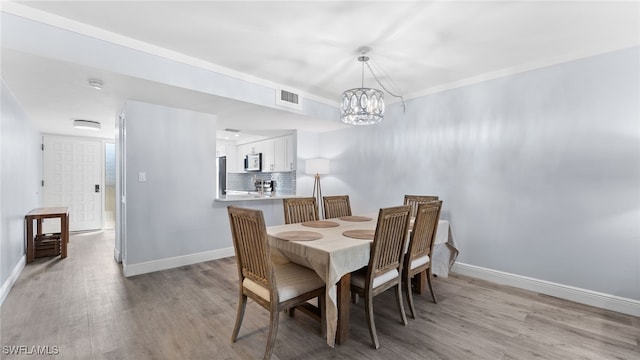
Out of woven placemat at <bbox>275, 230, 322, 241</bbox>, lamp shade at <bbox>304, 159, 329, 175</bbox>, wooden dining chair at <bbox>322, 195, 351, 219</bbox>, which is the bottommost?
woven placemat at <bbox>275, 230, 322, 241</bbox>

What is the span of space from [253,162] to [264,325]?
479 centimetres

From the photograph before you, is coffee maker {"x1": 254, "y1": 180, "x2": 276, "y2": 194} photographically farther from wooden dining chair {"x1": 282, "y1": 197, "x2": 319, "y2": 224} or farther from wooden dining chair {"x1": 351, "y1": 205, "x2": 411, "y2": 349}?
wooden dining chair {"x1": 351, "y1": 205, "x2": 411, "y2": 349}

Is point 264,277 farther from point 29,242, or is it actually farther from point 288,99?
point 29,242

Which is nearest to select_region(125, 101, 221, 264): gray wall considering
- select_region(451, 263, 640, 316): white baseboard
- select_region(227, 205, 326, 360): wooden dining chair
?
select_region(227, 205, 326, 360): wooden dining chair

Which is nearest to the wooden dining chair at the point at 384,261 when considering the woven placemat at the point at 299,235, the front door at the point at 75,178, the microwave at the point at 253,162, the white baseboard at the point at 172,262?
the woven placemat at the point at 299,235

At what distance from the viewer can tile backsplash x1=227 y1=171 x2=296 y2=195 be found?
5.90m

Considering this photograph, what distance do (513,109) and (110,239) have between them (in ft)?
22.6

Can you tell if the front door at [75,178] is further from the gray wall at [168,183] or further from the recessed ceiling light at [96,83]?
the recessed ceiling light at [96,83]

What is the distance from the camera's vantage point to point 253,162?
21.7 feet

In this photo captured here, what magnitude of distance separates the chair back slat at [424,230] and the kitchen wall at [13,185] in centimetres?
379

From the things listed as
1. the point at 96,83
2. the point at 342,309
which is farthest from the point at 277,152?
the point at 342,309

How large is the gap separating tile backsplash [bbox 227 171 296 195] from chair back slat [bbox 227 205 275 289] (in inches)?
139

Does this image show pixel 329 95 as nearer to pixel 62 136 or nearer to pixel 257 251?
pixel 257 251

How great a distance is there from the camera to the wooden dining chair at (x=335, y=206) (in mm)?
3438
